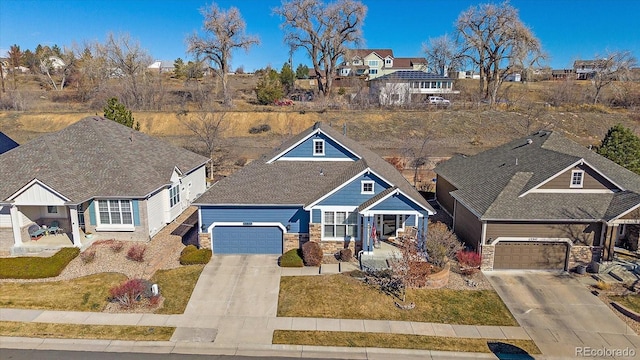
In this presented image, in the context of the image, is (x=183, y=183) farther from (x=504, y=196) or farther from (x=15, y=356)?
(x=504, y=196)

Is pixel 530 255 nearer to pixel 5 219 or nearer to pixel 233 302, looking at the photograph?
pixel 233 302

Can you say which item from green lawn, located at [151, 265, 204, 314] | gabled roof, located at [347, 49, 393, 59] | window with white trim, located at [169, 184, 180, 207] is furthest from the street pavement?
gabled roof, located at [347, 49, 393, 59]

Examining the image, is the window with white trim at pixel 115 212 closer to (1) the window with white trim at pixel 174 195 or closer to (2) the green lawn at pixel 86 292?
(1) the window with white trim at pixel 174 195

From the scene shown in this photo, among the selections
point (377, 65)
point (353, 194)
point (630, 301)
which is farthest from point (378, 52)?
point (630, 301)

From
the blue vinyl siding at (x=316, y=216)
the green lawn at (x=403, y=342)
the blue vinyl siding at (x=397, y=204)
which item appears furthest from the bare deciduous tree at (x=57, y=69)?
the green lawn at (x=403, y=342)

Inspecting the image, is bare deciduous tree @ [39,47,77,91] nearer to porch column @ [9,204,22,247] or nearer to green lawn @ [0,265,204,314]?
porch column @ [9,204,22,247]

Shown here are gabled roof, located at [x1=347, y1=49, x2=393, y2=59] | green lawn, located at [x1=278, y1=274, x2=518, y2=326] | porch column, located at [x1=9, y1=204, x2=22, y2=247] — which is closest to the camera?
green lawn, located at [x1=278, y1=274, x2=518, y2=326]

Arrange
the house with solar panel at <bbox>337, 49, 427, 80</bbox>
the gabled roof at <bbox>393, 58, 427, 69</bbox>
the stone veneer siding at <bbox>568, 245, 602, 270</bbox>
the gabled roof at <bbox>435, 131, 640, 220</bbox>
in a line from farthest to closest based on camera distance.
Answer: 1. the gabled roof at <bbox>393, 58, 427, 69</bbox>
2. the house with solar panel at <bbox>337, 49, 427, 80</bbox>
3. the stone veneer siding at <bbox>568, 245, 602, 270</bbox>
4. the gabled roof at <bbox>435, 131, 640, 220</bbox>
